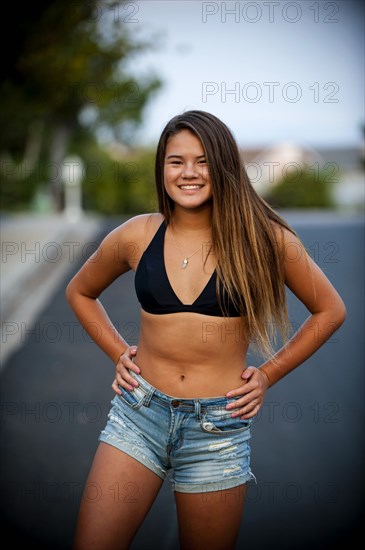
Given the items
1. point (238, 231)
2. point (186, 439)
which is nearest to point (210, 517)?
point (186, 439)

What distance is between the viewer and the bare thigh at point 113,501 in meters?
2.67

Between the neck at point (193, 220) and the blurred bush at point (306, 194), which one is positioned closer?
the neck at point (193, 220)

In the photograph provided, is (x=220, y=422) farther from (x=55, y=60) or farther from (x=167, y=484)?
(x=55, y=60)

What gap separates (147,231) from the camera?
117 inches

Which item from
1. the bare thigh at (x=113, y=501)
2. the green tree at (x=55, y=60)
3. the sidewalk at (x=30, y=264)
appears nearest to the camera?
the bare thigh at (x=113, y=501)

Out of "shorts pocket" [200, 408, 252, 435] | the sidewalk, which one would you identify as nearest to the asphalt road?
the sidewalk

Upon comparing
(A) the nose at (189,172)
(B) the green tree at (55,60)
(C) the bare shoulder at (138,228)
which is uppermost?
(B) the green tree at (55,60)

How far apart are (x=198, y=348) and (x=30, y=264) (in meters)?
11.3

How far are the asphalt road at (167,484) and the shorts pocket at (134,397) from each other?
5.40 ft

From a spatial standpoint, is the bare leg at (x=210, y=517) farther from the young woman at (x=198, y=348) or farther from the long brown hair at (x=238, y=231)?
the long brown hair at (x=238, y=231)

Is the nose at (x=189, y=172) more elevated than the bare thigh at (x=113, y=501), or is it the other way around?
the nose at (x=189, y=172)

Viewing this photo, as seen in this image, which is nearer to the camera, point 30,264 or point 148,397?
point 148,397

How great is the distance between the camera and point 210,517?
2.76 meters

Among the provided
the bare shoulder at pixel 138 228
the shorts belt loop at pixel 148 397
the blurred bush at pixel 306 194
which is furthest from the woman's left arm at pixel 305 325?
the blurred bush at pixel 306 194
